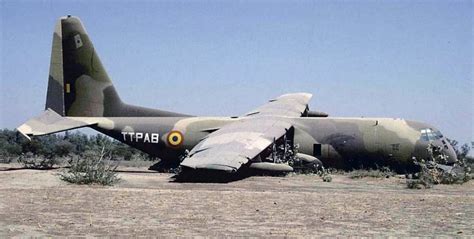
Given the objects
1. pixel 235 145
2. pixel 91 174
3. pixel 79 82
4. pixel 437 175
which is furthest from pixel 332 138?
pixel 79 82

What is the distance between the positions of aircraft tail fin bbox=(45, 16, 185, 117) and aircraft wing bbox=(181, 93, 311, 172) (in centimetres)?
501

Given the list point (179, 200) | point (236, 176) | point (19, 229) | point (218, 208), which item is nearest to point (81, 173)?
point (236, 176)

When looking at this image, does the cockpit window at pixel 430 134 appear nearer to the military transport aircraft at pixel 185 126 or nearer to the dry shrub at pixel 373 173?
the military transport aircraft at pixel 185 126

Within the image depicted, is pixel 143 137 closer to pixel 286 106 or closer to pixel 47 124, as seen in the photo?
pixel 47 124

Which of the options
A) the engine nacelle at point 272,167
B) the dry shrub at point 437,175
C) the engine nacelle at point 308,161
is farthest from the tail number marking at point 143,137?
the dry shrub at point 437,175

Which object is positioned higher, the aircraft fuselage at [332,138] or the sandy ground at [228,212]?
the aircraft fuselage at [332,138]

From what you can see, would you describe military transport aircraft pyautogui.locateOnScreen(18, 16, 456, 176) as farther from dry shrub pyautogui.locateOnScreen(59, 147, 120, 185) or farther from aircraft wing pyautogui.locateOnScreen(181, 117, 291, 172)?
dry shrub pyautogui.locateOnScreen(59, 147, 120, 185)

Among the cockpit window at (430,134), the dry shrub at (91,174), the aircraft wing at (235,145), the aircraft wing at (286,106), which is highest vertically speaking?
the aircraft wing at (286,106)

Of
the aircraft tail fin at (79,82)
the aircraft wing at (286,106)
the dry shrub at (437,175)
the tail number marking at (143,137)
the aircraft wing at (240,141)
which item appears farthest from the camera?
the aircraft wing at (286,106)

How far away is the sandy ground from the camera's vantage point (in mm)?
10133

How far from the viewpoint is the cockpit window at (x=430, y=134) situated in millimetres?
25922

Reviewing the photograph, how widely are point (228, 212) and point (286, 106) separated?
19763mm

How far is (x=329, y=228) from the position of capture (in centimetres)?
1056

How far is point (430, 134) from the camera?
1027 inches
